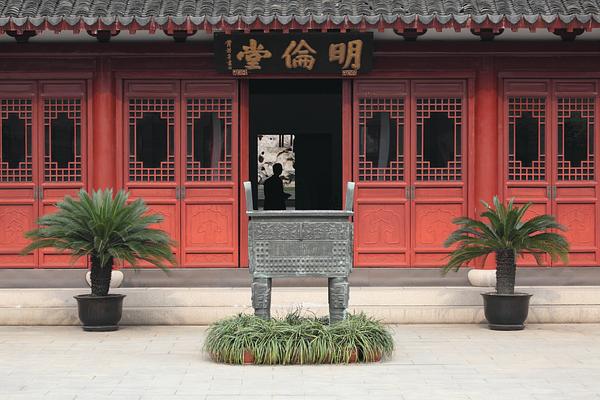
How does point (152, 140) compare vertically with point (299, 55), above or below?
below

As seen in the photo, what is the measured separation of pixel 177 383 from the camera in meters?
10.8

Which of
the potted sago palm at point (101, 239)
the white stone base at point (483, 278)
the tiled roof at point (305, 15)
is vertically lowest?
the white stone base at point (483, 278)

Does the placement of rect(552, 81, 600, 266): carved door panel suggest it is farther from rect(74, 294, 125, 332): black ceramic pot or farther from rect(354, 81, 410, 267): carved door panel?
rect(74, 294, 125, 332): black ceramic pot

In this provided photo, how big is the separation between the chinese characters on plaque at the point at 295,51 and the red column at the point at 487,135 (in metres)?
1.62

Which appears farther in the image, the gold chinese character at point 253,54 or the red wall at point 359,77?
the red wall at point 359,77

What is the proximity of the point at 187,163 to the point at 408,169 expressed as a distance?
10.1 ft

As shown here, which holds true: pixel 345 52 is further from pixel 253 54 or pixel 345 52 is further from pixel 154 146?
pixel 154 146

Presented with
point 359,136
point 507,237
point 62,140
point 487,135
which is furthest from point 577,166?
point 62,140

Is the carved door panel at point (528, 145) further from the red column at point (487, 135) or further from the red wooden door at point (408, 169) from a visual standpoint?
the red wooden door at point (408, 169)

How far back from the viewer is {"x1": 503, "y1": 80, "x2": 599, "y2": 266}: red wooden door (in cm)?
1595

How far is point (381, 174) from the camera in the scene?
16016 millimetres

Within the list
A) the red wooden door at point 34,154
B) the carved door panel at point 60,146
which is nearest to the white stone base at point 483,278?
the carved door panel at point 60,146

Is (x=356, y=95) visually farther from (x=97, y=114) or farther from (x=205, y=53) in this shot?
(x=97, y=114)

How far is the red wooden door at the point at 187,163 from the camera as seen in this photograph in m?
16.0
